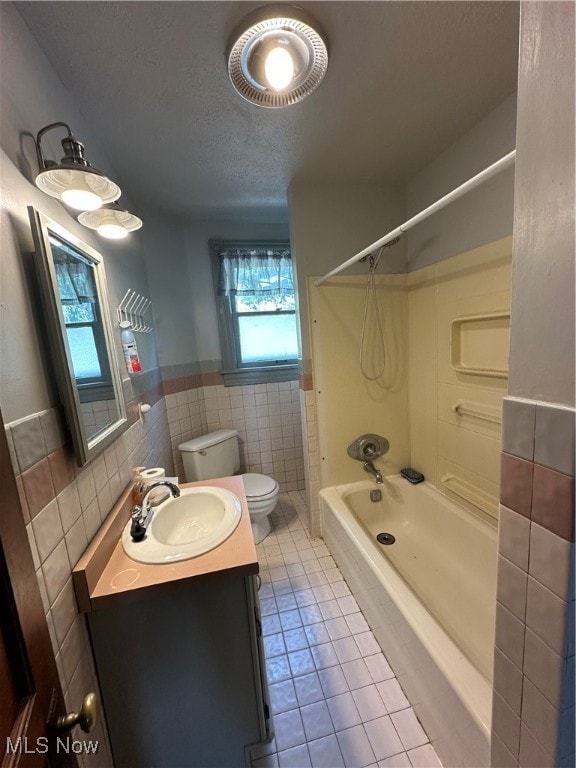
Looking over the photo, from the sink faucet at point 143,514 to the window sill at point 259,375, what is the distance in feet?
4.67

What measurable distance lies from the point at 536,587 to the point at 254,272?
8.13ft

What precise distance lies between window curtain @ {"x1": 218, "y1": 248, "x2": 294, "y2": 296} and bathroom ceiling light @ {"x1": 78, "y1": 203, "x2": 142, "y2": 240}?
49.0 inches

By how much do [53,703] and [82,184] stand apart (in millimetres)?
1200

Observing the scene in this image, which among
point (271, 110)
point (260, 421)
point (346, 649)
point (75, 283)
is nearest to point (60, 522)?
point (75, 283)

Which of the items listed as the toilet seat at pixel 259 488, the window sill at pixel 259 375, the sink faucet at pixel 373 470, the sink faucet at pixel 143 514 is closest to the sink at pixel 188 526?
the sink faucet at pixel 143 514

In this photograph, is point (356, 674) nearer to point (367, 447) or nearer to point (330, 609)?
point (330, 609)

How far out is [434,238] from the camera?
1784mm

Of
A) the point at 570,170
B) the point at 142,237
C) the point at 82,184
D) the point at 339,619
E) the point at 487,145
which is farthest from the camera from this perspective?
the point at 142,237

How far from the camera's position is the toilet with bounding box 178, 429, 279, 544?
211 cm

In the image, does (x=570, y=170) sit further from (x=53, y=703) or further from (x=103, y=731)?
(x=103, y=731)

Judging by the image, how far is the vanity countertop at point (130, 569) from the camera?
833mm

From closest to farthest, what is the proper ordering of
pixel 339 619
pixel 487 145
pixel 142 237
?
pixel 487 145
pixel 339 619
pixel 142 237

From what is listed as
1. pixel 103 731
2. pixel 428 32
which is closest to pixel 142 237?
pixel 428 32

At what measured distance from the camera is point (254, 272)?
8.25ft
